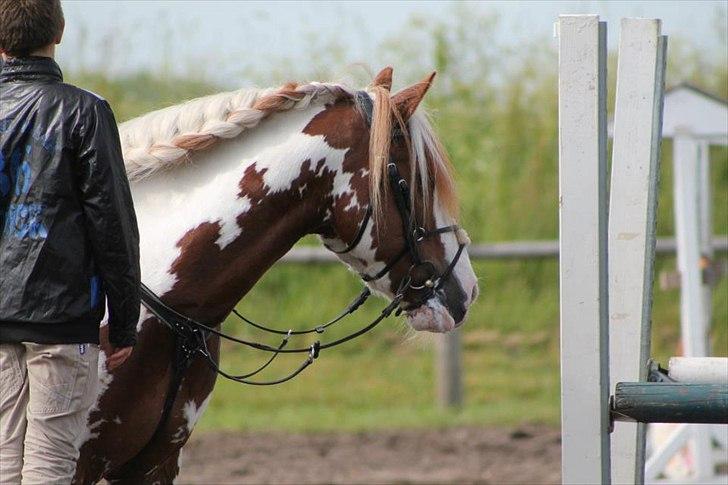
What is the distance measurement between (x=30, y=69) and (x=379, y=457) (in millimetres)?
4450

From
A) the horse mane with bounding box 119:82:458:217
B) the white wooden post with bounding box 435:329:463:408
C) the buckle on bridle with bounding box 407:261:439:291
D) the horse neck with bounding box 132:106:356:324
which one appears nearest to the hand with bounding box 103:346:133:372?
the horse neck with bounding box 132:106:356:324

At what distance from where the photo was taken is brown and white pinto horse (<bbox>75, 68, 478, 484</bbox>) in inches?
132

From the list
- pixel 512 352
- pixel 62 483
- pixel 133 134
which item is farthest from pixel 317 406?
pixel 62 483

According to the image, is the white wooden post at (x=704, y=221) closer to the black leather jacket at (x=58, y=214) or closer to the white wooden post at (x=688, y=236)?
the white wooden post at (x=688, y=236)

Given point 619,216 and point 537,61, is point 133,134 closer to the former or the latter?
point 619,216

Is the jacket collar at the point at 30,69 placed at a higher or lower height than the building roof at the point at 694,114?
higher

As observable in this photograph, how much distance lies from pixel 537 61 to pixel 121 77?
3504mm

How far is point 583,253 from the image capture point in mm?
2959

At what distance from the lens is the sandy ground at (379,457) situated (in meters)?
6.38

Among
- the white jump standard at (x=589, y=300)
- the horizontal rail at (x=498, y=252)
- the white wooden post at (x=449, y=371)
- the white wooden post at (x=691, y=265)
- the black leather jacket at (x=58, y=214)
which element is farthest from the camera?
the horizontal rail at (x=498, y=252)

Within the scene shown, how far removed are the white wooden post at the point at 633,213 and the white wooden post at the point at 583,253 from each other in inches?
9.6

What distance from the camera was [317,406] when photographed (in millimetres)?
8516

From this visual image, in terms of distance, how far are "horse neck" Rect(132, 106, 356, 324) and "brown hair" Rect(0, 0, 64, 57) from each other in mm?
749

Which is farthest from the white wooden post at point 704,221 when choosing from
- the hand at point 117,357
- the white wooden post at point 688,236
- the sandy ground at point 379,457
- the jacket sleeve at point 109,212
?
the jacket sleeve at point 109,212
